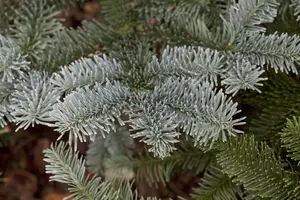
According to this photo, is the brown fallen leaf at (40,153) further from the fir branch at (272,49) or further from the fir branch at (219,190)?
the fir branch at (272,49)

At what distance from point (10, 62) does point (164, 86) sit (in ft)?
0.87

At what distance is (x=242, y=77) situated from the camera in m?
0.62

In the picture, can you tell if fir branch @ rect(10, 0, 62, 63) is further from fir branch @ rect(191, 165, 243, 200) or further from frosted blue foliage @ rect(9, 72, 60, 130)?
fir branch @ rect(191, 165, 243, 200)

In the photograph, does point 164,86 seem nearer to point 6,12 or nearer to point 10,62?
point 10,62

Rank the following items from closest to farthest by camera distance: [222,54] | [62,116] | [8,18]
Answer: [62,116] < [222,54] < [8,18]

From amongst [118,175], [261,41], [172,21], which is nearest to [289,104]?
[261,41]

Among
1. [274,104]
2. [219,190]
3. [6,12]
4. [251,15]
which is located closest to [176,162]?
[219,190]

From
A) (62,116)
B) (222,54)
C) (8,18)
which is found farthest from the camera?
(8,18)

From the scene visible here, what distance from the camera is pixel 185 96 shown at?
2.08ft

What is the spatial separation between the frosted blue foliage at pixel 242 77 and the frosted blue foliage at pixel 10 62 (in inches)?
13.7

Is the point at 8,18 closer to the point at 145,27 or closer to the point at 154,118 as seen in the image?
the point at 145,27

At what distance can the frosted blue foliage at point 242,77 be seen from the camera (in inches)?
24.2

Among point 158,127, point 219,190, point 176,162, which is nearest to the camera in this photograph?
point 158,127

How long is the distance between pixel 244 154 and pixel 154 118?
0.52 ft
